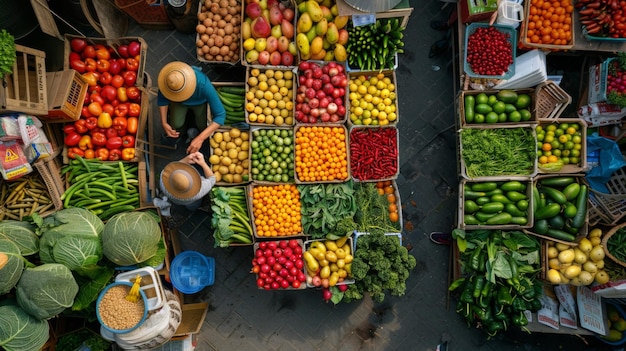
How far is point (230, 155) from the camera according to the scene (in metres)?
4.88

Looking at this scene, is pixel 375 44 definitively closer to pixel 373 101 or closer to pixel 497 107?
pixel 373 101

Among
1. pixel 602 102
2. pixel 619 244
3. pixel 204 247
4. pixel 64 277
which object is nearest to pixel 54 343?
pixel 64 277

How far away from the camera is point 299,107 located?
16.0 feet

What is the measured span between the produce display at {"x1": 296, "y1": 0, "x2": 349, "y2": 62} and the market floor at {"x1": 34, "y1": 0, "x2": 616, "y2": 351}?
1.23 meters

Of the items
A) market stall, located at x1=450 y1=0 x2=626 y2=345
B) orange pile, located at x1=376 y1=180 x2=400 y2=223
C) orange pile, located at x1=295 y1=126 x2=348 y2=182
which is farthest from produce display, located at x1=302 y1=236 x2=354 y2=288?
market stall, located at x1=450 y1=0 x2=626 y2=345

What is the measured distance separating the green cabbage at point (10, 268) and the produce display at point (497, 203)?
5.05 m

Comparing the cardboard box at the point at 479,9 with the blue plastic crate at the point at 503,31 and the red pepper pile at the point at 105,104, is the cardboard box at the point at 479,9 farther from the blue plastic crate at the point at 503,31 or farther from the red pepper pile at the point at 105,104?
the red pepper pile at the point at 105,104

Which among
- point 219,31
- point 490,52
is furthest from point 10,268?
point 490,52

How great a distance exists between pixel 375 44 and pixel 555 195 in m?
3.02

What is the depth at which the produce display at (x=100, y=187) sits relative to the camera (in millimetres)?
4711

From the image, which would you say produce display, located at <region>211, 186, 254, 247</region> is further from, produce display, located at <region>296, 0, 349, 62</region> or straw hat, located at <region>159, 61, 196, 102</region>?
produce display, located at <region>296, 0, 349, 62</region>

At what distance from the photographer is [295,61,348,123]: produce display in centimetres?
486

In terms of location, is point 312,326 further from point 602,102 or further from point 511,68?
point 602,102

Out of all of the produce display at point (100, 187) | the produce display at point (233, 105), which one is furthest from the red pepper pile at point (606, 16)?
the produce display at point (100, 187)
